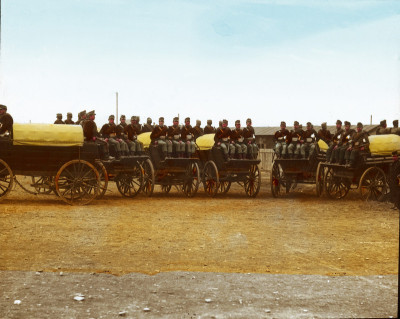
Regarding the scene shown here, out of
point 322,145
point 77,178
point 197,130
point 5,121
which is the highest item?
point 5,121

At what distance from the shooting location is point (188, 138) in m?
16.3

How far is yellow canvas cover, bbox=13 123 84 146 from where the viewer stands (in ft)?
42.6

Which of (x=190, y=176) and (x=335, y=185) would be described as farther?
(x=335, y=185)

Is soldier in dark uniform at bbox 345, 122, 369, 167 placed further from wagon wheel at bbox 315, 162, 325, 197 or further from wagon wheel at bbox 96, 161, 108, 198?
wagon wheel at bbox 96, 161, 108, 198

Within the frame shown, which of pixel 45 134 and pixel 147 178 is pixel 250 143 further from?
pixel 45 134

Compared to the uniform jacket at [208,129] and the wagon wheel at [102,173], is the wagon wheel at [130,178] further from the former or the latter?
the uniform jacket at [208,129]

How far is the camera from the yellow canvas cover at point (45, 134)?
13.0 m

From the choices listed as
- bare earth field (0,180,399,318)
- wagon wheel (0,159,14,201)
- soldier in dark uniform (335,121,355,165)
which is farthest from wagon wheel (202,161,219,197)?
wagon wheel (0,159,14,201)

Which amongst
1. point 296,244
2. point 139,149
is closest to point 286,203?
point 139,149

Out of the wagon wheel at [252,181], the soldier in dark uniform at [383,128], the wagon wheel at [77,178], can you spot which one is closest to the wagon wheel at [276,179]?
the wagon wheel at [252,181]

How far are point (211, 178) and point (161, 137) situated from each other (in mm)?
1740

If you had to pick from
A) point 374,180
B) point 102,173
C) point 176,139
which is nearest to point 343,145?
point 374,180

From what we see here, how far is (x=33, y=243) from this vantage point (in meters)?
8.04

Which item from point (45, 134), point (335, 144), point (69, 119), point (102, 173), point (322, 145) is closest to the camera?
point (45, 134)
